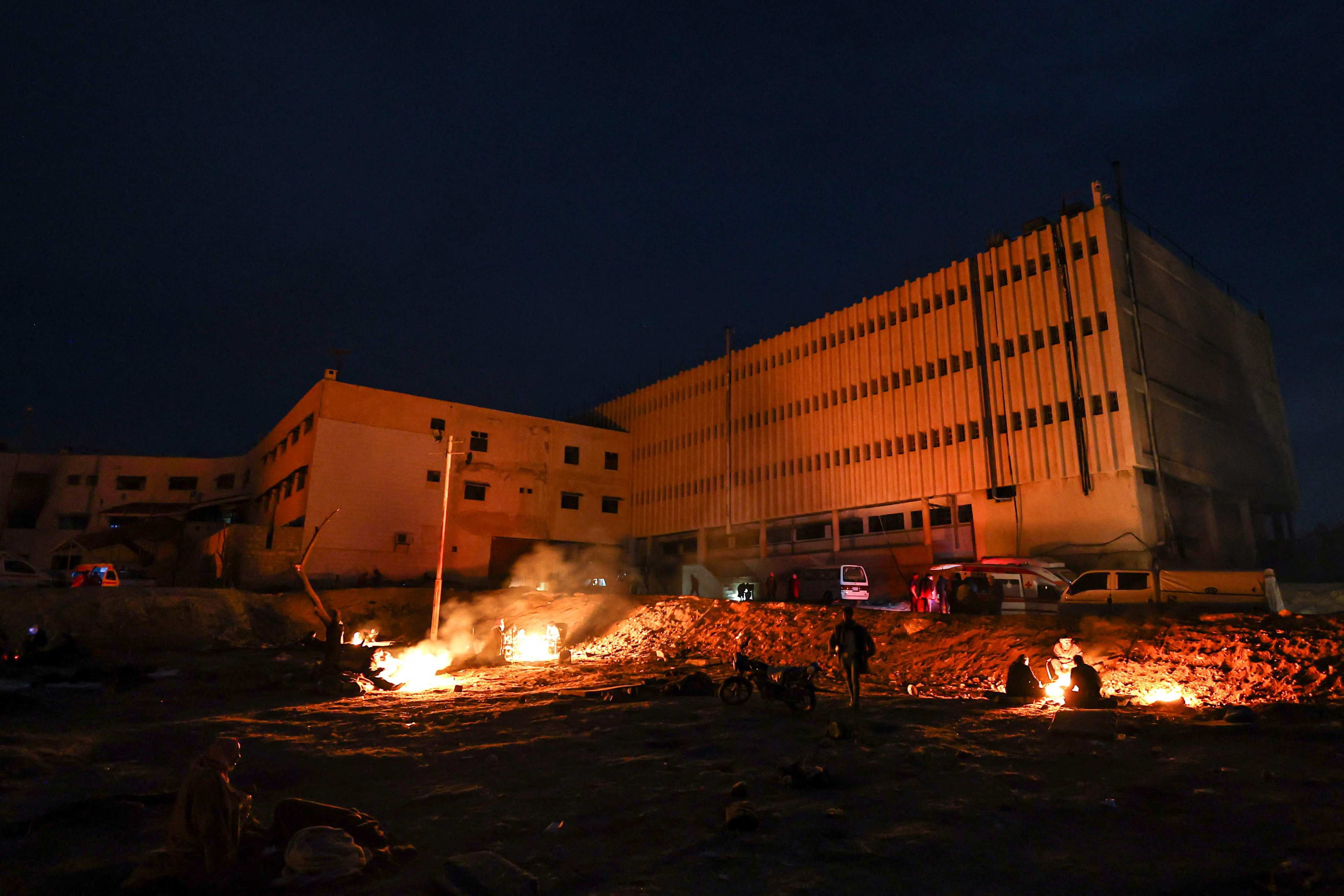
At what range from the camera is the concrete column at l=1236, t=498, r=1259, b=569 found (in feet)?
107

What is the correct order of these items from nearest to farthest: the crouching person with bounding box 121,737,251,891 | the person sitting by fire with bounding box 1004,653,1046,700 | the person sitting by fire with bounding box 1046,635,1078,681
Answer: the crouching person with bounding box 121,737,251,891, the person sitting by fire with bounding box 1004,653,1046,700, the person sitting by fire with bounding box 1046,635,1078,681

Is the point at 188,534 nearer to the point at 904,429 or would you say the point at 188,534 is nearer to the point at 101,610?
the point at 101,610

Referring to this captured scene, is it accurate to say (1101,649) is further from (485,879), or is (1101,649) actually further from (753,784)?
(485,879)

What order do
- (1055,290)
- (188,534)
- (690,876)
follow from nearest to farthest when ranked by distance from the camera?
(690,876)
(1055,290)
(188,534)

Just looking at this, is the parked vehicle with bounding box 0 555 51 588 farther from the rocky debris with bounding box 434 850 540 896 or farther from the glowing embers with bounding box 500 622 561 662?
the rocky debris with bounding box 434 850 540 896

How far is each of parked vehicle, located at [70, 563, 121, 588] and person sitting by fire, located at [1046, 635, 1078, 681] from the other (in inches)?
1201

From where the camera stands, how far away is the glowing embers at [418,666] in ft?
63.3

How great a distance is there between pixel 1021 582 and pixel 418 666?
61.5 feet

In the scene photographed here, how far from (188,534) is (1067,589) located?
43.0 metres

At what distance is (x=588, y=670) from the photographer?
67.9 feet

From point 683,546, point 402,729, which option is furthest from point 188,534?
point 402,729

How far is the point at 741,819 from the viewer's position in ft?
22.1

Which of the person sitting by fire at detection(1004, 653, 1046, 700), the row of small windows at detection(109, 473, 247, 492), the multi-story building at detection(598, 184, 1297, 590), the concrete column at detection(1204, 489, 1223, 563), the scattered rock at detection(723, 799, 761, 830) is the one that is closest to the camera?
the scattered rock at detection(723, 799, 761, 830)

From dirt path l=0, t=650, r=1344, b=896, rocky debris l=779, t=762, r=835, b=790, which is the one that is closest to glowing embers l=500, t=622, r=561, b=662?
dirt path l=0, t=650, r=1344, b=896
